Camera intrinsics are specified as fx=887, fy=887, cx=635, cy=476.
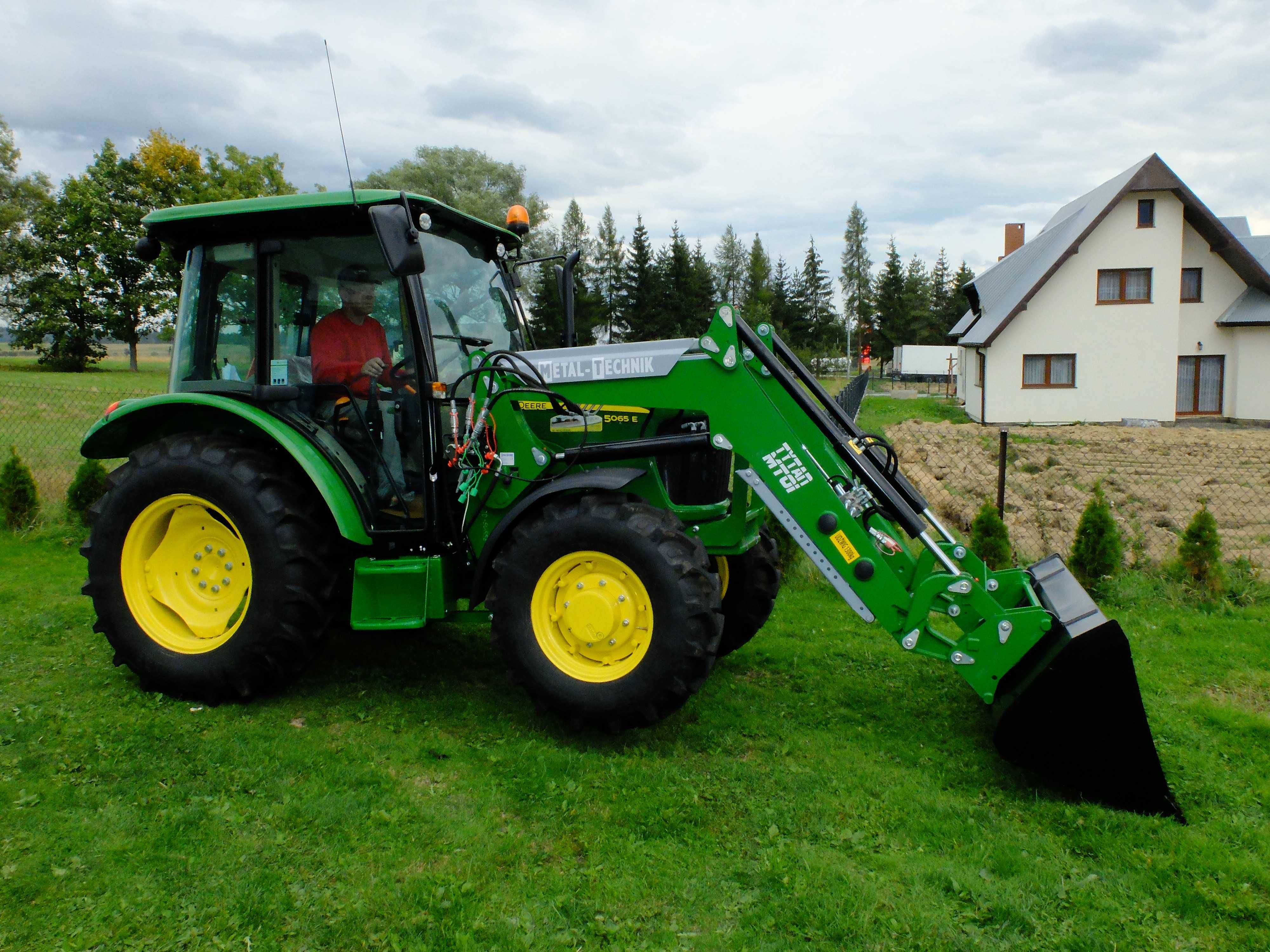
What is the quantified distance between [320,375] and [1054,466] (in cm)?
1359

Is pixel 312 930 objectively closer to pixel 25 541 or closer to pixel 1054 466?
pixel 25 541

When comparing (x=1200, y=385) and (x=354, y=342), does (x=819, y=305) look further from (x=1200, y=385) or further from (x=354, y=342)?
(x=354, y=342)

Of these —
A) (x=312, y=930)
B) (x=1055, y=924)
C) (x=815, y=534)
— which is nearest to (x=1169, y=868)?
(x=1055, y=924)

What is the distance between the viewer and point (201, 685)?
14.8 ft

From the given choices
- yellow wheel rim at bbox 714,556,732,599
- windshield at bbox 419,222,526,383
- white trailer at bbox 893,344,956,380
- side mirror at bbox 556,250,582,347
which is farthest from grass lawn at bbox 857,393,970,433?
windshield at bbox 419,222,526,383

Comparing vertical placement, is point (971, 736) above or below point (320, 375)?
below

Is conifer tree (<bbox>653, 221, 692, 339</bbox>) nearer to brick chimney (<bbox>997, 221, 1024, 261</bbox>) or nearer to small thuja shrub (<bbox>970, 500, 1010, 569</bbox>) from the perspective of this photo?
brick chimney (<bbox>997, 221, 1024, 261</bbox>)

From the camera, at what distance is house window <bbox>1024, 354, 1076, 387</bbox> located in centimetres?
2534

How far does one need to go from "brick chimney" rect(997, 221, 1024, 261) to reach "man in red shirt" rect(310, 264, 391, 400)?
132 feet

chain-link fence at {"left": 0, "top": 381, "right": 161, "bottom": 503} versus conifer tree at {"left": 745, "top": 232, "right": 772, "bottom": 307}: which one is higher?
conifer tree at {"left": 745, "top": 232, "right": 772, "bottom": 307}

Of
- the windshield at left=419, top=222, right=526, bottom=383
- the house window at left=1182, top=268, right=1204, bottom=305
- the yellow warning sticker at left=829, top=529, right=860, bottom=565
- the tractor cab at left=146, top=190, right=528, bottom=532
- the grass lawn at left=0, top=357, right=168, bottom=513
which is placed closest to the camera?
the yellow warning sticker at left=829, top=529, right=860, bottom=565

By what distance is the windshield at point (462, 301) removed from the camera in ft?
15.0

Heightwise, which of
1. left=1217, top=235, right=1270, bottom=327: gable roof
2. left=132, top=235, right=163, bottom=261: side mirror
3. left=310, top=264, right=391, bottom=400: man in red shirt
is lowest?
left=310, top=264, right=391, bottom=400: man in red shirt

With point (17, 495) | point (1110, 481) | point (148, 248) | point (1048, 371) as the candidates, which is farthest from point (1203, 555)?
point (1048, 371)
